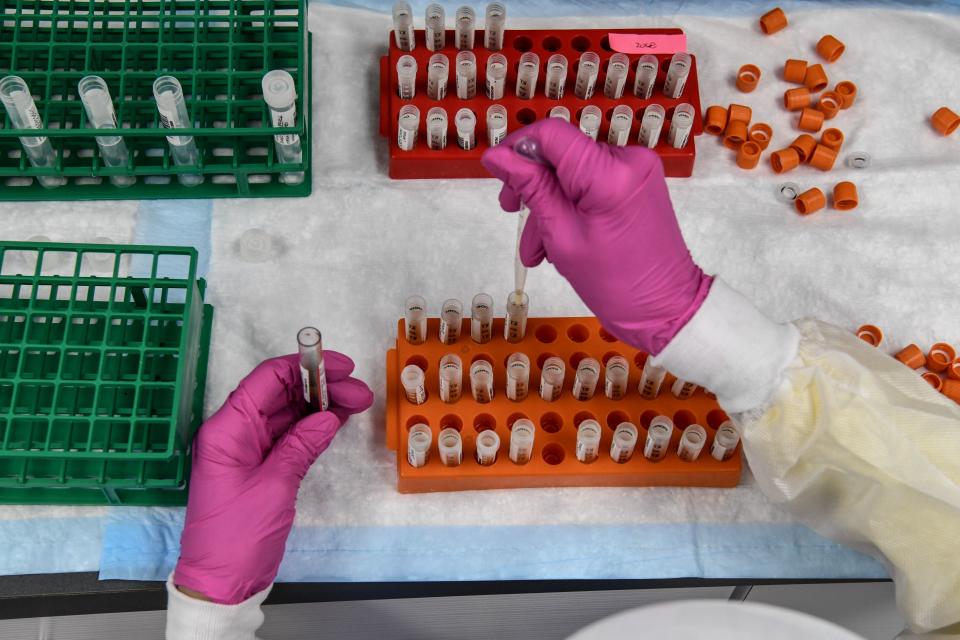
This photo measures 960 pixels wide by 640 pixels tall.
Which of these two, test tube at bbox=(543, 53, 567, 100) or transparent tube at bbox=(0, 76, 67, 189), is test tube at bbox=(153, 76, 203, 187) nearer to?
transparent tube at bbox=(0, 76, 67, 189)

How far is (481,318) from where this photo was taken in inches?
60.2

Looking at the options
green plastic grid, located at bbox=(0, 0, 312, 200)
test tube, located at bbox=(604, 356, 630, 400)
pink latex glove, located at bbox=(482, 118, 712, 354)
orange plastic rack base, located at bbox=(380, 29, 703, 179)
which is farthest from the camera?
orange plastic rack base, located at bbox=(380, 29, 703, 179)

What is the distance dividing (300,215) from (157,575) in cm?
62

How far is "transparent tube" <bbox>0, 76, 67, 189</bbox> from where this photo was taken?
Result: 5.02 feet

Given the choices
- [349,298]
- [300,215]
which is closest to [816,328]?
[349,298]

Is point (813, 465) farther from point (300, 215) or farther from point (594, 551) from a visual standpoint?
point (300, 215)

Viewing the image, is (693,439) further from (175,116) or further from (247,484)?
(175,116)

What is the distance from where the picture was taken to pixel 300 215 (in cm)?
171

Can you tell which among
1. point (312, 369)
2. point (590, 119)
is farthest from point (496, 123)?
point (312, 369)

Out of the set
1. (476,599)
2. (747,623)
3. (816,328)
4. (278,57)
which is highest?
(278,57)

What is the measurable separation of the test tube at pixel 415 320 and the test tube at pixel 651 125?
478 millimetres

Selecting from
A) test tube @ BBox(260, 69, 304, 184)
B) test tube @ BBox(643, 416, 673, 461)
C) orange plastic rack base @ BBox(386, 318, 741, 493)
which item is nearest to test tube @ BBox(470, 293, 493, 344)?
orange plastic rack base @ BBox(386, 318, 741, 493)

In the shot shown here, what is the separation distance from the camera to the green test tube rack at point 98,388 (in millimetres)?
1394

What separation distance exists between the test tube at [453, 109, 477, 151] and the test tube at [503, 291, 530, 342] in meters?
0.32
